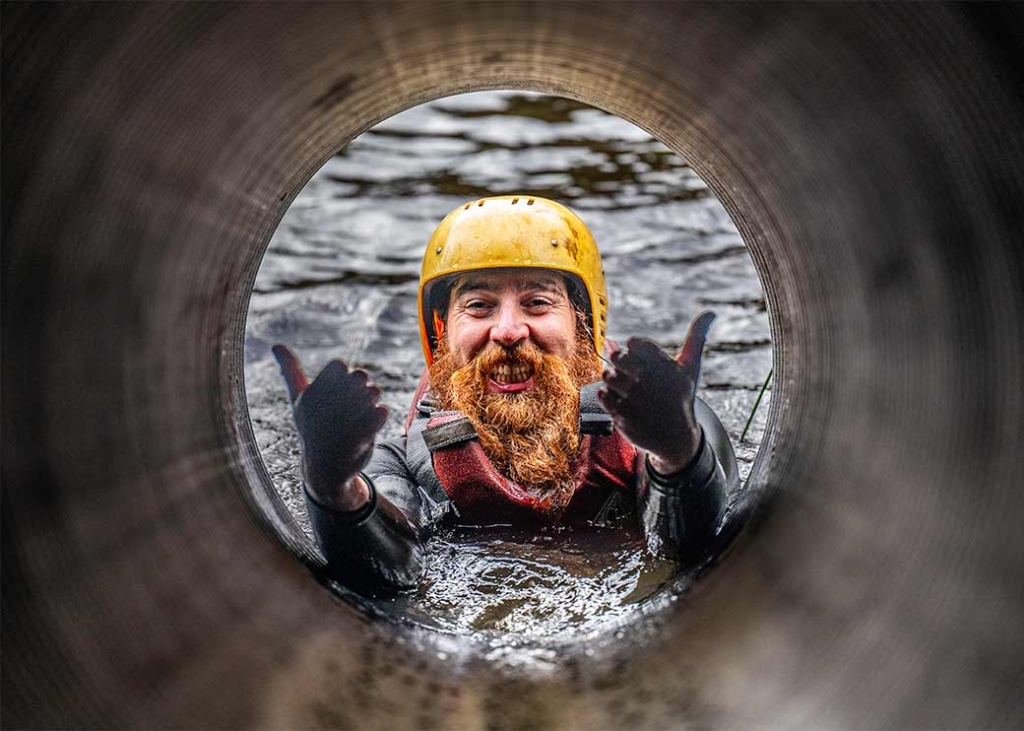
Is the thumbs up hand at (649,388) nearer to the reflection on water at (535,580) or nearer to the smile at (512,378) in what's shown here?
the reflection on water at (535,580)

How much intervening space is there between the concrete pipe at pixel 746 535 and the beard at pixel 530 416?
126 cm

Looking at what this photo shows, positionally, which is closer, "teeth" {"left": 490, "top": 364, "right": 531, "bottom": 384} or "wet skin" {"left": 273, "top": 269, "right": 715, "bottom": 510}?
"wet skin" {"left": 273, "top": 269, "right": 715, "bottom": 510}

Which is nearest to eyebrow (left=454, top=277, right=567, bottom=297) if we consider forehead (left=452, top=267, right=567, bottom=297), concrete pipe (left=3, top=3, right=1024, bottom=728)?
forehead (left=452, top=267, right=567, bottom=297)

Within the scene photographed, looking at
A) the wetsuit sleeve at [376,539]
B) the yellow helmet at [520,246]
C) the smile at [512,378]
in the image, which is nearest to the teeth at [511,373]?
the smile at [512,378]

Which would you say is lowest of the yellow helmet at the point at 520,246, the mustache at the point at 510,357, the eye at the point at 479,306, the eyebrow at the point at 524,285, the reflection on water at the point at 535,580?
the reflection on water at the point at 535,580

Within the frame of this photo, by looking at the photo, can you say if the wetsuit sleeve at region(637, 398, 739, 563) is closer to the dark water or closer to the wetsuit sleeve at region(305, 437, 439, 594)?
the dark water

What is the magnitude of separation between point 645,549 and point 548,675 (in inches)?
41.6

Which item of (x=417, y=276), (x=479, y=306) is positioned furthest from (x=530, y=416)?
(x=417, y=276)

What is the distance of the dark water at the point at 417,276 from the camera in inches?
122

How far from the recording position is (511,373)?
351cm

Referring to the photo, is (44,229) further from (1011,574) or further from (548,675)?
(1011,574)

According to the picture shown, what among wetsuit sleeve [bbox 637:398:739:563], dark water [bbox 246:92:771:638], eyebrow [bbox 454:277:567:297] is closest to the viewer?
wetsuit sleeve [bbox 637:398:739:563]

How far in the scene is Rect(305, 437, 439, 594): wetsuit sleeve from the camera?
8.85 feet

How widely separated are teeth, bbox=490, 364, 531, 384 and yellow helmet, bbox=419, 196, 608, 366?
0.38 metres
